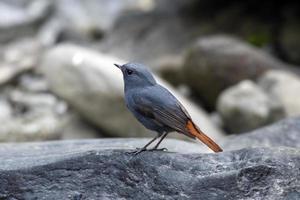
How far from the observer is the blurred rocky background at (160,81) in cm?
457

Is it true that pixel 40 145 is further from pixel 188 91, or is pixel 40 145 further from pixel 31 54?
pixel 31 54

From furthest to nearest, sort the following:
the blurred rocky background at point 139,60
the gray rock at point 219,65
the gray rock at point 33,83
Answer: the gray rock at point 33,83 → the gray rock at point 219,65 → the blurred rocky background at point 139,60

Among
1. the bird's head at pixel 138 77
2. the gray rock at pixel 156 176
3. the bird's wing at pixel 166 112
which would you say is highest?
the bird's head at pixel 138 77

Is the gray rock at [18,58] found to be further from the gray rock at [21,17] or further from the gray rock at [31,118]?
the gray rock at [31,118]

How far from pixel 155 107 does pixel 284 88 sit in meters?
6.61

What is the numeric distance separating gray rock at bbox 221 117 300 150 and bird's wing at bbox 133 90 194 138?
1.47m

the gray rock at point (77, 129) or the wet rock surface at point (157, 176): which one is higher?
the gray rock at point (77, 129)

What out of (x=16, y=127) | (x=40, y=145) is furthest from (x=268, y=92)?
(x=40, y=145)

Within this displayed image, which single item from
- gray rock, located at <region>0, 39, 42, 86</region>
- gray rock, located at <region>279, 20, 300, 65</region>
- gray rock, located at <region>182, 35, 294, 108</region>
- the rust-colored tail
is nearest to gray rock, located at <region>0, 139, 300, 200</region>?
the rust-colored tail

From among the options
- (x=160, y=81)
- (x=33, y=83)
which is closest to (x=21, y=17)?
(x=33, y=83)

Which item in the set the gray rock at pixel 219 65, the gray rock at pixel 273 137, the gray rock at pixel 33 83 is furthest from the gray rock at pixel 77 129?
the gray rock at pixel 273 137

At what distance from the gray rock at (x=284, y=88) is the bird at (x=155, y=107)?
5.95m

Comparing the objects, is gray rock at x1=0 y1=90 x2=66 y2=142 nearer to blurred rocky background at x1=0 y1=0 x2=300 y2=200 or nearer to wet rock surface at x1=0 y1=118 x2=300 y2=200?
blurred rocky background at x1=0 y1=0 x2=300 y2=200

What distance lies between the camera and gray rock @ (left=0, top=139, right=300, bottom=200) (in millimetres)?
4473
